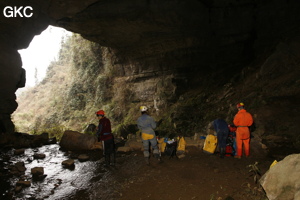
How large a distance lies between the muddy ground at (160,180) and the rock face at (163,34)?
21.1 ft

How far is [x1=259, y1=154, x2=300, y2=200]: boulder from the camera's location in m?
3.01

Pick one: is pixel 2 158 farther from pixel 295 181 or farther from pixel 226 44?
pixel 226 44

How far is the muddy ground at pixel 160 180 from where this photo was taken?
4.20 meters

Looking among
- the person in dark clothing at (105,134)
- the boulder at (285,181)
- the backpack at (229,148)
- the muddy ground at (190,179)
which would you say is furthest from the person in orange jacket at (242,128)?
the person in dark clothing at (105,134)

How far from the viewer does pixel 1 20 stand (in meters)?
9.29

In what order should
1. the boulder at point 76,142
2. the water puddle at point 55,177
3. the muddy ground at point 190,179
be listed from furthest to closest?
the boulder at point 76,142 → the water puddle at point 55,177 → the muddy ground at point 190,179

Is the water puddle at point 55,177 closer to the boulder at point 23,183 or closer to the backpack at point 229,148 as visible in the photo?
the boulder at point 23,183

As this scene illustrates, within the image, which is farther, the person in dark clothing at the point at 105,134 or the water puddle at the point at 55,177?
the person in dark clothing at the point at 105,134

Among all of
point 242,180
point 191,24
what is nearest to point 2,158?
point 242,180

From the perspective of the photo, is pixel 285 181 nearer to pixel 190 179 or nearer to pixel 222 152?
pixel 190 179

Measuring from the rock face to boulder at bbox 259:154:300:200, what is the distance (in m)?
8.01

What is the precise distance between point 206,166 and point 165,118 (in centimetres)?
646

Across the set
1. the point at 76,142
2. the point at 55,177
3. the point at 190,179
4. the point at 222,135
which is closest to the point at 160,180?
the point at 190,179

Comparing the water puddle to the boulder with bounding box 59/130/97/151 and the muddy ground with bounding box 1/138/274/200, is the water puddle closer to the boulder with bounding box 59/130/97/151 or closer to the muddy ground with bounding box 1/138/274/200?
the muddy ground with bounding box 1/138/274/200
